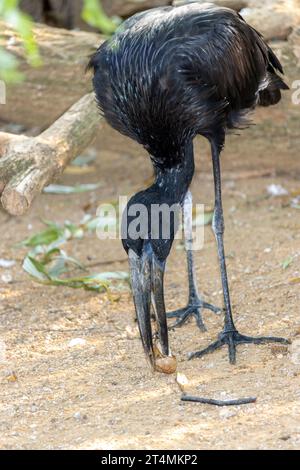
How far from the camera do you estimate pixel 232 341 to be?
640 centimetres

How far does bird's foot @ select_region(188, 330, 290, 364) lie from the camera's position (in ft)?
20.7

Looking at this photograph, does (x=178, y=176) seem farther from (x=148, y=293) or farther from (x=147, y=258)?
(x=148, y=293)

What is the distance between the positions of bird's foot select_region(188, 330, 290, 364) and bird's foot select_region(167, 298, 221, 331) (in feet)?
1.96

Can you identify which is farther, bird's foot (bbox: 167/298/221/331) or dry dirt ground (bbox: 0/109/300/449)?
bird's foot (bbox: 167/298/221/331)

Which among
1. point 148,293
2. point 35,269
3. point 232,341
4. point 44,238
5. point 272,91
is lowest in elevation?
point 44,238

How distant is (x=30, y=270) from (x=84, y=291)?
52cm

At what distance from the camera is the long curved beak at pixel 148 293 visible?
604cm

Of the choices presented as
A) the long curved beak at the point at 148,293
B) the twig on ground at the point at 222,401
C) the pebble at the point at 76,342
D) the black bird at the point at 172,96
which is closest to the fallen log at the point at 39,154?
the black bird at the point at 172,96

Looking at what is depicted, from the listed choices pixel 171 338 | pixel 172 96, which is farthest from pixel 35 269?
pixel 172 96

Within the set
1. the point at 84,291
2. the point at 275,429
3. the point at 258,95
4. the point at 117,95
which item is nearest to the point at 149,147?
the point at 117,95

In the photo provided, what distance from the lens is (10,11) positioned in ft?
12.4

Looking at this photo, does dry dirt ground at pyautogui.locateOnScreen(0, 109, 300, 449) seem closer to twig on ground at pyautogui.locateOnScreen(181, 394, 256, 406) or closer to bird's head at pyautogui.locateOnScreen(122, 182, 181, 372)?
twig on ground at pyautogui.locateOnScreen(181, 394, 256, 406)

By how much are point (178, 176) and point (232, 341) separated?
4.50ft

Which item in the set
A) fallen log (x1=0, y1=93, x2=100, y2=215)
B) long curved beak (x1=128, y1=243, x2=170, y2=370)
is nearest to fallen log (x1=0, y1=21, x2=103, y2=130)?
fallen log (x1=0, y1=93, x2=100, y2=215)
